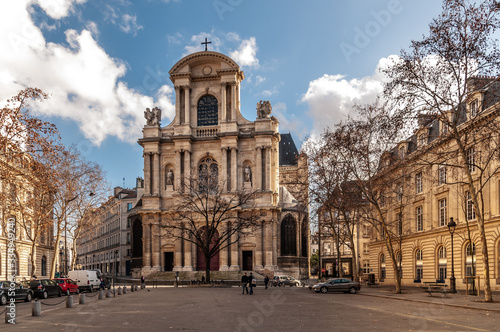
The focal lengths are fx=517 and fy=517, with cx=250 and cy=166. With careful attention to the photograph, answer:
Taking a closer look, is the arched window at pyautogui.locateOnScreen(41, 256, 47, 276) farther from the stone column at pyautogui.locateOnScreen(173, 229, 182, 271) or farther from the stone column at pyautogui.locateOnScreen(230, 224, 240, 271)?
the stone column at pyautogui.locateOnScreen(230, 224, 240, 271)

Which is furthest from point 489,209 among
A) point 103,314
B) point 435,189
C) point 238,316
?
point 103,314

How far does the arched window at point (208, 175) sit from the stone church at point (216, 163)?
0.72 feet

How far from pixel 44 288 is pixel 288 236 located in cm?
3580

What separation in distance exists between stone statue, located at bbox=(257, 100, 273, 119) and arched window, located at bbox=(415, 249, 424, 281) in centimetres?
2487

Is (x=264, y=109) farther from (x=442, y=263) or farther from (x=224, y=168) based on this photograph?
(x=442, y=263)

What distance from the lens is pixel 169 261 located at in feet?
198

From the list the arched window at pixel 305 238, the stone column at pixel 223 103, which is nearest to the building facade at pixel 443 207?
the arched window at pixel 305 238

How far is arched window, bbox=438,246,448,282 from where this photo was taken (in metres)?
38.7

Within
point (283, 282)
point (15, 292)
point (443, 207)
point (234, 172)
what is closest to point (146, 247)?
point (234, 172)

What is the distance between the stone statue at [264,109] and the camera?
61.0 metres

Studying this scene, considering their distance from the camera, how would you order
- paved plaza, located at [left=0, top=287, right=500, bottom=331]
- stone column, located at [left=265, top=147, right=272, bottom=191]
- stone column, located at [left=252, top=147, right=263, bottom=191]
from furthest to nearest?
1. stone column, located at [left=252, top=147, right=263, bottom=191]
2. stone column, located at [left=265, top=147, right=272, bottom=191]
3. paved plaza, located at [left=0, top=287, right=500, bottom=331]

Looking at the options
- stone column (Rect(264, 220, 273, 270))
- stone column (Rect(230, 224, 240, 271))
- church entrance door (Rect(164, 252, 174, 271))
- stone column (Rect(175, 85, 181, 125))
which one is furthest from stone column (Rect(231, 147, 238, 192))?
church entrance door (Rect(164, 252, 174, 271))

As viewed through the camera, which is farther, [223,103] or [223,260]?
[223,103]

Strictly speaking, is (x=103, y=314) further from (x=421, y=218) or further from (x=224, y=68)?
(x=224, y=68)
